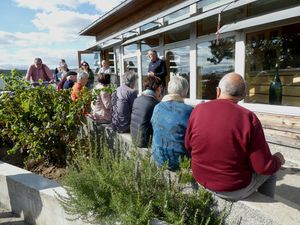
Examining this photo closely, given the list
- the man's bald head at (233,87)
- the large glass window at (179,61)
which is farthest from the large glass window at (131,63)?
the man's bald head at (233,87)

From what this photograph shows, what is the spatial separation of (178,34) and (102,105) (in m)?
3.21

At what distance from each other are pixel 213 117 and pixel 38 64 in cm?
559

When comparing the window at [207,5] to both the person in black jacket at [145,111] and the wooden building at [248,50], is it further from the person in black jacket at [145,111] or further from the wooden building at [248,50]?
the person in black jacket at [145,111]

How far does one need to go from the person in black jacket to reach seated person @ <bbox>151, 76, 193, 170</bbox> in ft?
1.63

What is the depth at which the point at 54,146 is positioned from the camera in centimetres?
339

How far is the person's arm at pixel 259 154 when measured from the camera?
167 centimetres

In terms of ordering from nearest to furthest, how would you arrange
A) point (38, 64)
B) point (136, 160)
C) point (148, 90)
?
point (136, 160)
point (148, 90)
point (38, 64)

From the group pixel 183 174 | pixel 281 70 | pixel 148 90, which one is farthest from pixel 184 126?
pixel 281 70

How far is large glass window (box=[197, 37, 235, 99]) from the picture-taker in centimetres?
476

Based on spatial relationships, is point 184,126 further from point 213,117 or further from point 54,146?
point 54,146

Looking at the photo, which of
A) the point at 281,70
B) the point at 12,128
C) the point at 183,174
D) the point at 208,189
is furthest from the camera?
the point at 281,70

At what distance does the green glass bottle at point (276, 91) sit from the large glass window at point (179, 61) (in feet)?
6.78

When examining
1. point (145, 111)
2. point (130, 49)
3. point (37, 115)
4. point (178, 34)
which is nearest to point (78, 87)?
point (37, 115)

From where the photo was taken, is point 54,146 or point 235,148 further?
point 54,146
